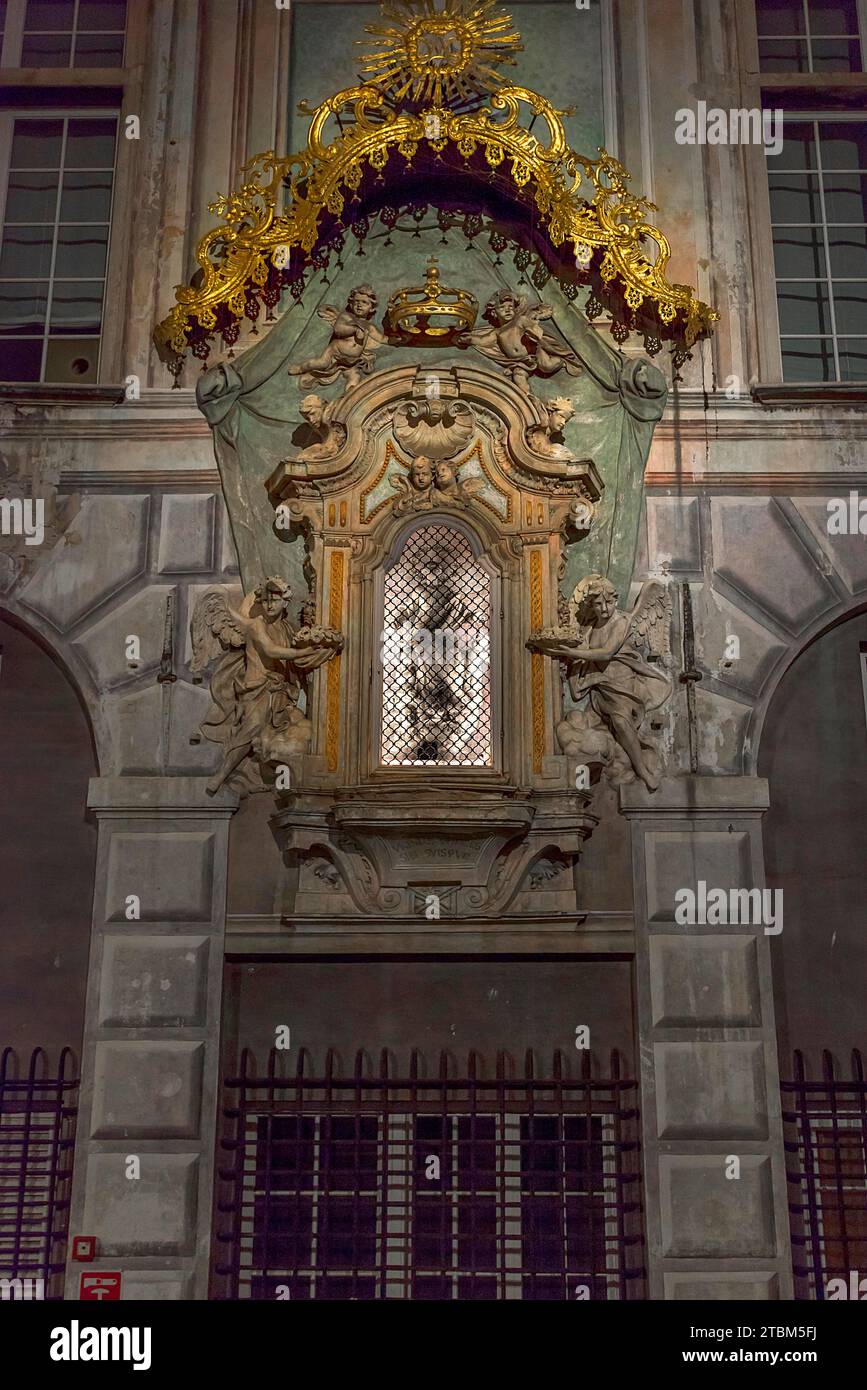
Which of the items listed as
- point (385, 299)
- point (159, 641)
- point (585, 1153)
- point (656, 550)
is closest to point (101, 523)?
point (159, 641)

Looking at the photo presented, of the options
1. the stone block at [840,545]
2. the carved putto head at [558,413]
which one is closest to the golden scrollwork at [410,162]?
the carved putto head at [558,413]

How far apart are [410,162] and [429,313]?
31.5 inches

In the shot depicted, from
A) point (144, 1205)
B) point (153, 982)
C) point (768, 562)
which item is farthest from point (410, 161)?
point (144, 1205)

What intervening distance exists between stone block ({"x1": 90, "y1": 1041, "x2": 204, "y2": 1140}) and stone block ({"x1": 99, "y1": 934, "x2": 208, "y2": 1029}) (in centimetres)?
11

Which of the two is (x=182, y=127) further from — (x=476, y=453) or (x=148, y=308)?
(x=476, y=453)

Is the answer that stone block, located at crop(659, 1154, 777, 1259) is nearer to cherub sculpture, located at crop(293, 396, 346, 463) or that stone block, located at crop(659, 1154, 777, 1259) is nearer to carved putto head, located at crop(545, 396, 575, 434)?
carved putto head, located at crop(545, 396, 575, 434)

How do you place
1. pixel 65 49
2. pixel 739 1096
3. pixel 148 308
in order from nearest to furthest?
pixel 739 1096
pixel 148 308
pixel 65 49

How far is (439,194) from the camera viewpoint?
25.7 ft

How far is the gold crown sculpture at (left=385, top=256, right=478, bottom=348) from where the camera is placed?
24.4 ft

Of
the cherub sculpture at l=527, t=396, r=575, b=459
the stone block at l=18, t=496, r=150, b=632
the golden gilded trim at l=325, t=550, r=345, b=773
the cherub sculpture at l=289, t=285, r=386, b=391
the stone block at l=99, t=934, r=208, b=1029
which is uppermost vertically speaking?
the cherub sculpture at l=289, t=285, r=386, b=391

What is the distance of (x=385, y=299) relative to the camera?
7770mm

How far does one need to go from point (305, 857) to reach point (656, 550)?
2.24m

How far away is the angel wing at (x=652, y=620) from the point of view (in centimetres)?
726

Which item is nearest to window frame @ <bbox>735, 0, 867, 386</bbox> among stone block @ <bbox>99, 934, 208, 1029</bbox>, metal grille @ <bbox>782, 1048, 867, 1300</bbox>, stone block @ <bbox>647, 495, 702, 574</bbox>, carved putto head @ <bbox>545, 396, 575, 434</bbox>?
stone block @ <bbox>647, 495, 702, 574</bbox>
